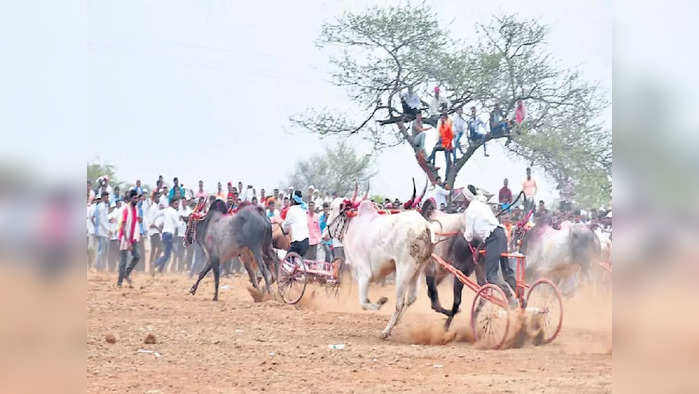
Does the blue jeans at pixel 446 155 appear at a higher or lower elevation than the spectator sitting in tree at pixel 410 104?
lower

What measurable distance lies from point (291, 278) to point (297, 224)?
3.80 ft

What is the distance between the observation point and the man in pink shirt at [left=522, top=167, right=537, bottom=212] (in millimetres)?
18345

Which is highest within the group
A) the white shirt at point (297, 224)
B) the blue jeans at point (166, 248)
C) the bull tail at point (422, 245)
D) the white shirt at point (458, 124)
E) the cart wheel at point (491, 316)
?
the white shirt at point (458, 124)

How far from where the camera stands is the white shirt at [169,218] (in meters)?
21.0

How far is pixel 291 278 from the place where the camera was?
14789mm

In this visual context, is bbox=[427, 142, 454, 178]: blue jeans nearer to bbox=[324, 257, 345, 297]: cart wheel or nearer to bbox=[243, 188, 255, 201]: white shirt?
bbox=[243, 188, 255, 201]: white shirt

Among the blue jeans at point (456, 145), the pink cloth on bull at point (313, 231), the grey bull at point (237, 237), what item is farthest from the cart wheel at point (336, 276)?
the blue jeans at point (456, 145)

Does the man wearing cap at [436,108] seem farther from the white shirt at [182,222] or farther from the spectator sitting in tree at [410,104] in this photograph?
the white shirt at [182,222]

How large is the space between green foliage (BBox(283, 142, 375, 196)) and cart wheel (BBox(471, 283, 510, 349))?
43.3ft

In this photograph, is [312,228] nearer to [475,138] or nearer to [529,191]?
[529,191]

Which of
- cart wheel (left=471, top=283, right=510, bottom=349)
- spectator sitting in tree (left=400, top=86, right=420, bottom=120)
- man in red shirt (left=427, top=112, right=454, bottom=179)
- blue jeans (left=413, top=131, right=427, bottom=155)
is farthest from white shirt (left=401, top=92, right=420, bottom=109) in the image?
cart wheel (left=471, top=283, right=510, bottom=349)

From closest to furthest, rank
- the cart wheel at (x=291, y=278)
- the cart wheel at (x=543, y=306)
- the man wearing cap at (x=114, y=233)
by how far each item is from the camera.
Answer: the cart wheel at (x=543, y=306)
the cart wheel at (x=291, y=278)
the man wearing cap at (x=114, y=233)
